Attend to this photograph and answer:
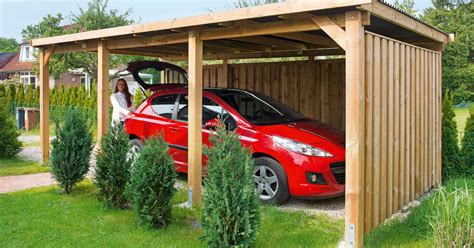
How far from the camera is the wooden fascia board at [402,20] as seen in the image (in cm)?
455

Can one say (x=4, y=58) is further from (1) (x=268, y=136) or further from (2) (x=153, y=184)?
(2) (x=153, y=184)

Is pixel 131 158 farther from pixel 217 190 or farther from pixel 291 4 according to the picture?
pixel 291 4

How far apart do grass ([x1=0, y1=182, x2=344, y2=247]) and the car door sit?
1.47m

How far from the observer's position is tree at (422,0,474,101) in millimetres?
37312

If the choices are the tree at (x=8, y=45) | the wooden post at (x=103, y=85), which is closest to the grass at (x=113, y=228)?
the wooden post at (x=103, y=85)

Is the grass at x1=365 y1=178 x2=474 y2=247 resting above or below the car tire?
below

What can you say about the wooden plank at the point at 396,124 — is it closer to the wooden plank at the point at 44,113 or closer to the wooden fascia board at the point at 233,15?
the wooden fascia board at the point at 233,15

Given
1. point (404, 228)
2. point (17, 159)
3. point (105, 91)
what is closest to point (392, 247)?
point (404, 228)

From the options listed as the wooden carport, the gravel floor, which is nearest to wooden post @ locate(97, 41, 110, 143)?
the wooden carport

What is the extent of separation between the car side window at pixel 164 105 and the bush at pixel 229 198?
11.6 ft

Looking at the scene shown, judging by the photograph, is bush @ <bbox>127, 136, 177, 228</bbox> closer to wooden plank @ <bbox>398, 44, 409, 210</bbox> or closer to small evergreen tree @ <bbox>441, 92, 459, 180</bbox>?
wooden plank @ <bbox>398, 44, 409, 210</bbox>

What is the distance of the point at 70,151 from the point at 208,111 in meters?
2.21

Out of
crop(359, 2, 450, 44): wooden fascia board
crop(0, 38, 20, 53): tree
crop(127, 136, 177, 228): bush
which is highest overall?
crop(0, 38, 20, 53): tree

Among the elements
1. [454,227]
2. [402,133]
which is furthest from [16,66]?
[454,227]
